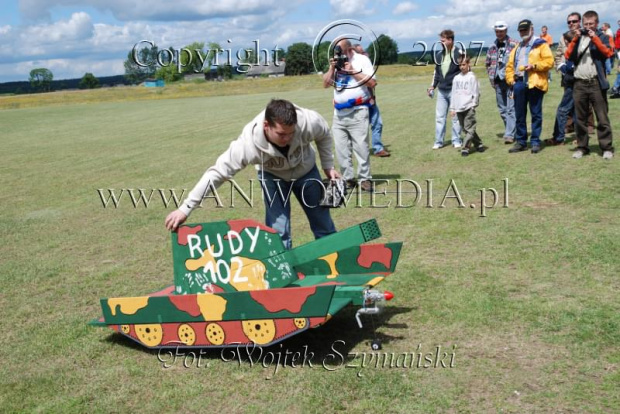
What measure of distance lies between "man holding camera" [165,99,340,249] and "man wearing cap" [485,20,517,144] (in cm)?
841

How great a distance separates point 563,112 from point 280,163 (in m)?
9.01

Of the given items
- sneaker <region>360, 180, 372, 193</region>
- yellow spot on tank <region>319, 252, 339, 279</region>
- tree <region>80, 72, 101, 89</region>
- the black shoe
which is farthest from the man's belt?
tree <region>80, 72, 101, 89</region>

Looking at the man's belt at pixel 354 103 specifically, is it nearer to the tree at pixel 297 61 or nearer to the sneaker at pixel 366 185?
A: the sneaker at pixel 366 185

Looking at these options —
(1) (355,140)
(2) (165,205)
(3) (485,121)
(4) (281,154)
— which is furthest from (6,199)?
(3) (485,121)

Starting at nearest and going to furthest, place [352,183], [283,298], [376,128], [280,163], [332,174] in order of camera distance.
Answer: [283,298], [280,163], [332,174], [352,183], [376,128]

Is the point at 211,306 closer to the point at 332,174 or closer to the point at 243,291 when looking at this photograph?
the point at 243,291

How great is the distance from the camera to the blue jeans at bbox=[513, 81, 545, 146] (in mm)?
11920

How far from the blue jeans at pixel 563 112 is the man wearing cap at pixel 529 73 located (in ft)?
2.19

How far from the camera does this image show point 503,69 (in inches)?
512

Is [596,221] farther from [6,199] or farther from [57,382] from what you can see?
[6,199]

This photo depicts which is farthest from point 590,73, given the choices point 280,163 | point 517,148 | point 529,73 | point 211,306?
point 211,306

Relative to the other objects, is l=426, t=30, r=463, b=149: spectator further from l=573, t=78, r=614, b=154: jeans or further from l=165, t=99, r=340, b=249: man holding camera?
l=165, t=99, r=340, b=249: man holding camera

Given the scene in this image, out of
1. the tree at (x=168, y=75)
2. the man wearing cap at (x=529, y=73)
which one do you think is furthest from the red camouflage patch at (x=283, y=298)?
the tree at (x=168, y=75)

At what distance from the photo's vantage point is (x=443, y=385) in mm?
4301
